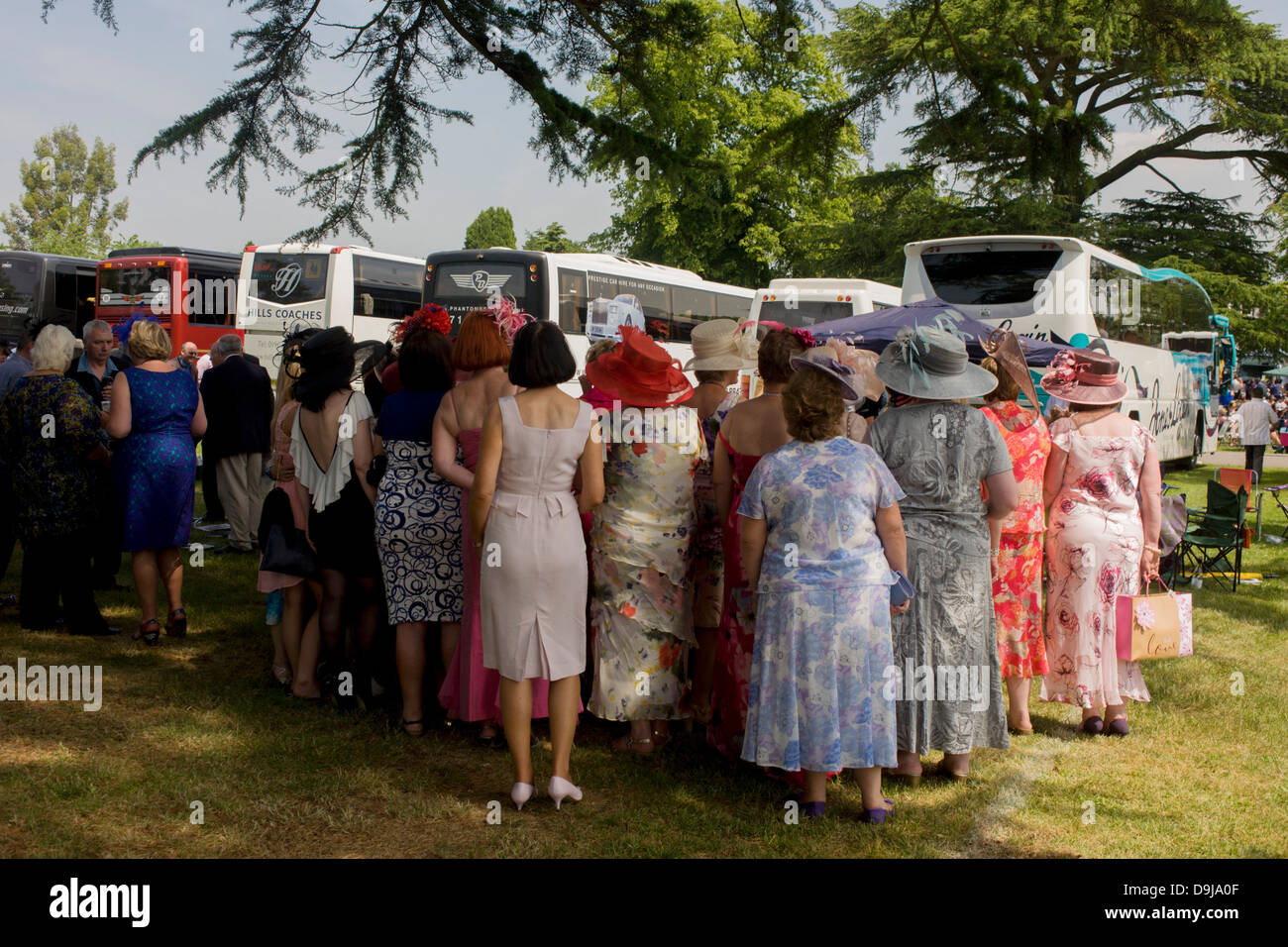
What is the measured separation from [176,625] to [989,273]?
38.5ft

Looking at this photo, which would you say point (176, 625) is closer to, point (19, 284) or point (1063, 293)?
point (1063, 293)

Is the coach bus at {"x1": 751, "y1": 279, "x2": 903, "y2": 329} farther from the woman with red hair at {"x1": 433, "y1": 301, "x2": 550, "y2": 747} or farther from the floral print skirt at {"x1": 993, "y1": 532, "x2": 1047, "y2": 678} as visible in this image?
the woman with red hair at {"x1": 433, "y1": 301, "x2": 550, "y2": 747}

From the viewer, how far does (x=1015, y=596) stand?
5277 mm

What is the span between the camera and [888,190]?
27.7 feet

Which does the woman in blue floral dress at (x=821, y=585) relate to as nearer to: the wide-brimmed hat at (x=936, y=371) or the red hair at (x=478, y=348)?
the wide-brimmed hat at (x=936, y=371)

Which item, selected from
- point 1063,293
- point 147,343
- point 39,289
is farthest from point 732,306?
point 147,343

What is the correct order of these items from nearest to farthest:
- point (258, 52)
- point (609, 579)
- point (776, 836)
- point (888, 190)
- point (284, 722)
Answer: point (776, 836) < point (609, 579) < point (284, 722) < point (258, 52) < point (888, 190)

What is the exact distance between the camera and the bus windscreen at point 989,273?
14.2m

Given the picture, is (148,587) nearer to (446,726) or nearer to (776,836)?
(446,726)

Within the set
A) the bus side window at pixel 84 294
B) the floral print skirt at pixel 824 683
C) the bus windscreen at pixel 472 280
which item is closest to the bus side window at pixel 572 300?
the bus windscreen at pixel 472 280

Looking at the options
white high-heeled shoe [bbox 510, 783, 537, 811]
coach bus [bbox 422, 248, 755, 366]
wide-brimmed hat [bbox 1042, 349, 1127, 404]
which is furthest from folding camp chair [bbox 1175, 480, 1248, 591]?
coach bus [bbox 422, 248, 755, 366]

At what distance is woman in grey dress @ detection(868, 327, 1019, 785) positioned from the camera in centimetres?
439
